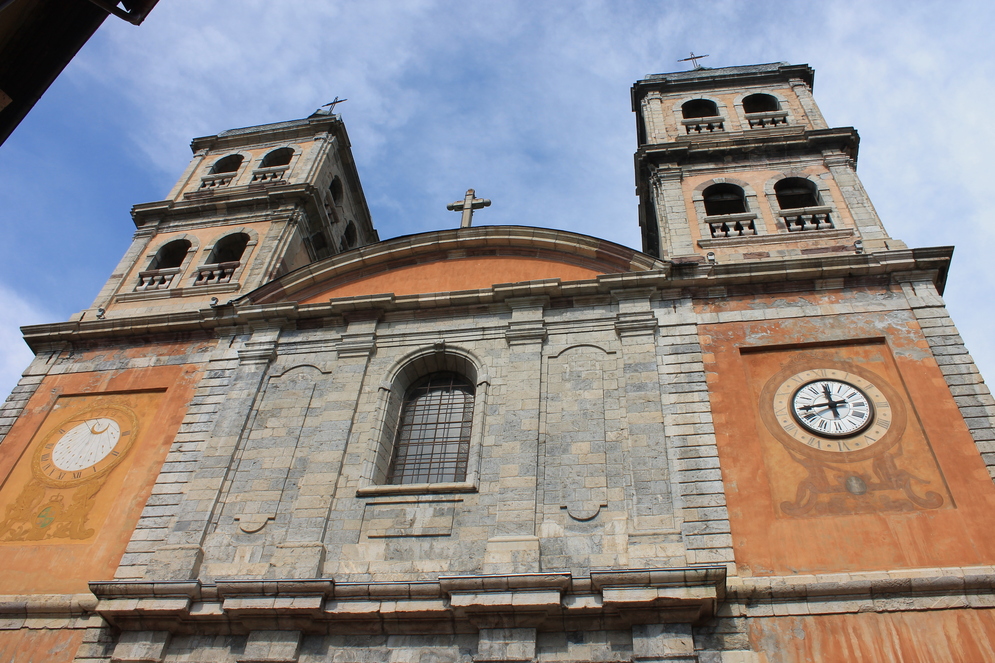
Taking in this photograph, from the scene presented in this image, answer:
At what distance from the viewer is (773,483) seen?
30.4ft

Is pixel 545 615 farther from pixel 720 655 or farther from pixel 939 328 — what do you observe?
pixel 939 328

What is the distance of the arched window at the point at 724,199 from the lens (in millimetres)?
14633

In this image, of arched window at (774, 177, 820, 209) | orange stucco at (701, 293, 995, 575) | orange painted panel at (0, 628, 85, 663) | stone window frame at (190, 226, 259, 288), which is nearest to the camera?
orange stucco at (701, 293, 995, 575)

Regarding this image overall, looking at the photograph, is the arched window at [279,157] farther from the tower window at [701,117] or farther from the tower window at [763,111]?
the tower window at [763,111]

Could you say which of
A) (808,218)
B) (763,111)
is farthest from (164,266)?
(763,111)

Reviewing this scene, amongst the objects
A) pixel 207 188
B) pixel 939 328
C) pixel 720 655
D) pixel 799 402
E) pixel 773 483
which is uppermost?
pixel 207 188

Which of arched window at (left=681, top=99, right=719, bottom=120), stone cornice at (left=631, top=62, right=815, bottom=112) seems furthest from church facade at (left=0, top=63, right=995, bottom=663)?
stone cornice at (left=631, top=62, right=815, bottom=112)

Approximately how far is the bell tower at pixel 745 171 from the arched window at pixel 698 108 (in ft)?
0.08

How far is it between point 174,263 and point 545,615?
38.3 feet

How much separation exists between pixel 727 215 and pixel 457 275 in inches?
187

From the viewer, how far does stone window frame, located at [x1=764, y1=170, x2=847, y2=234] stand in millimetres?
13225

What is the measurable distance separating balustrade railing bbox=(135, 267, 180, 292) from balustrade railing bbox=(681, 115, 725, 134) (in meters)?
10.8

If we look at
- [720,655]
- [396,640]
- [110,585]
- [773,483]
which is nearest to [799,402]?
[773,483]

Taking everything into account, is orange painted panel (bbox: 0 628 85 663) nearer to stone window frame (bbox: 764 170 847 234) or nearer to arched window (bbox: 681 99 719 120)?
stone window frame (bbox: 764 170 847 234)
